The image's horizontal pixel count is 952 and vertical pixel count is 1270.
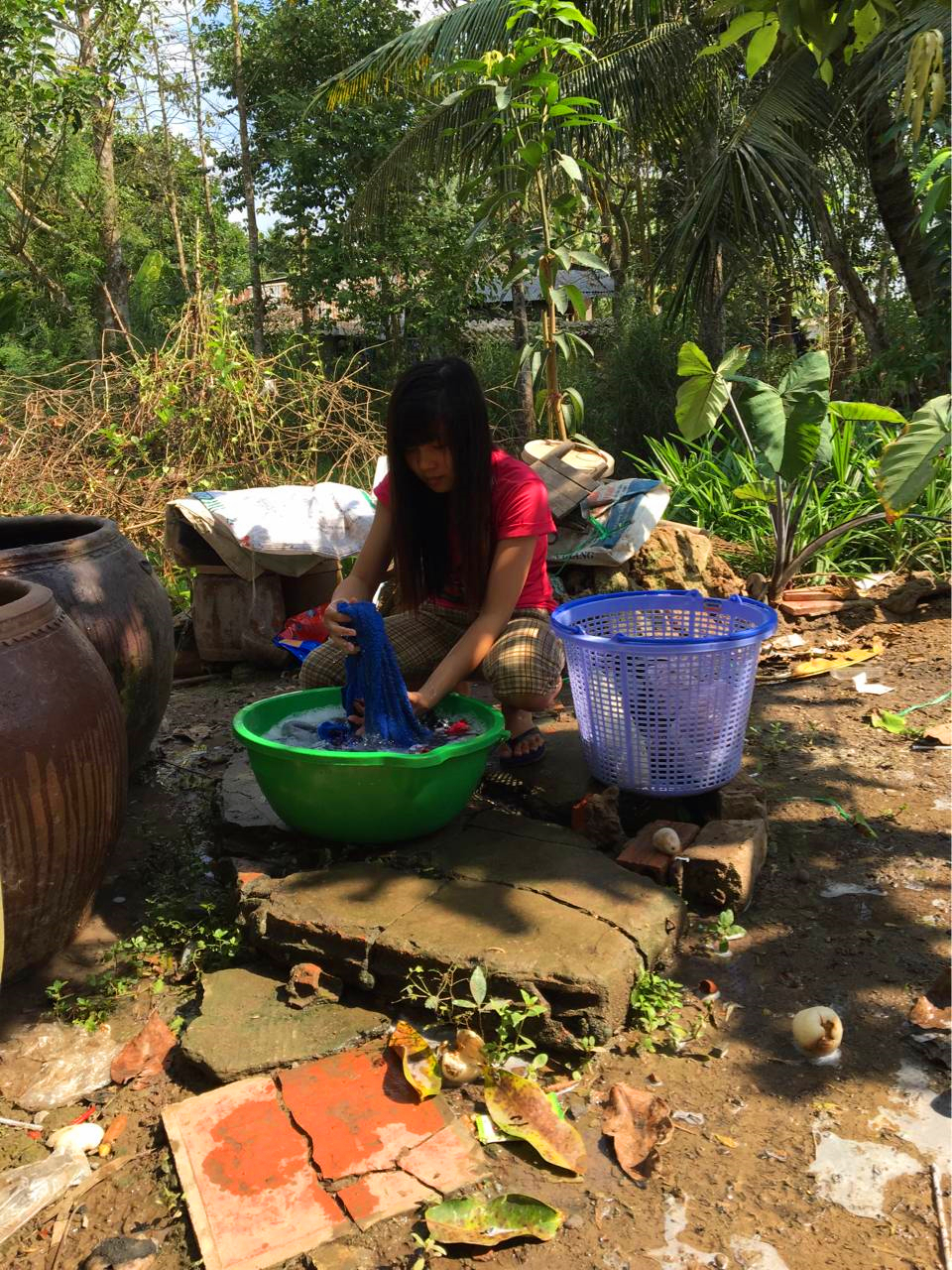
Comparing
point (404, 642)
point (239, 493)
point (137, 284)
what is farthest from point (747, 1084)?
point (137, 284)

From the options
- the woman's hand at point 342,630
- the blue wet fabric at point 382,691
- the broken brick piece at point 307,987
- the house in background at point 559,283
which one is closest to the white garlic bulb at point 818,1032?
the broken brick piece at point 307,987

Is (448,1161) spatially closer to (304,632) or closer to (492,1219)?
(492,1219)

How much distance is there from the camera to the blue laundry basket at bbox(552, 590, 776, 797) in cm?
248

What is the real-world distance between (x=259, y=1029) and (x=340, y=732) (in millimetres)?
761

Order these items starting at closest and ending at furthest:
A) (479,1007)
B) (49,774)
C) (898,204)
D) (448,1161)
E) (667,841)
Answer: (448,1161), (479,1007), (49,774), (667,841), (898,204)

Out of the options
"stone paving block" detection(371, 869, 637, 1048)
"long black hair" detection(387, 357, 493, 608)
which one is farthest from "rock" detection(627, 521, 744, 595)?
"stone paving block" detection(371, 869, 637, 1048)

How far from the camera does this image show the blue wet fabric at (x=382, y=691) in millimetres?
2418

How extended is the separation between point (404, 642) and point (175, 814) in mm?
900

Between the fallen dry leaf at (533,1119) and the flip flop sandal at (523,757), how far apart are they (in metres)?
1.17

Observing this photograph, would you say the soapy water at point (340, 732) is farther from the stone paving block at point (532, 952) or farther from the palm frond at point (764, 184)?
the palm frond at point (764, 184)

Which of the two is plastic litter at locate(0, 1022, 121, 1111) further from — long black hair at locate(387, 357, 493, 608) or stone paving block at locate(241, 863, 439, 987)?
long black hair at locate(387, 357, 493, 608)

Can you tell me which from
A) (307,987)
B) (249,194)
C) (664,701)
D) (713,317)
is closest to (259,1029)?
(307,987)

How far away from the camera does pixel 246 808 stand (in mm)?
2697

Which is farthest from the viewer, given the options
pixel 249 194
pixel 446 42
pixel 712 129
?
pixel 249 194
